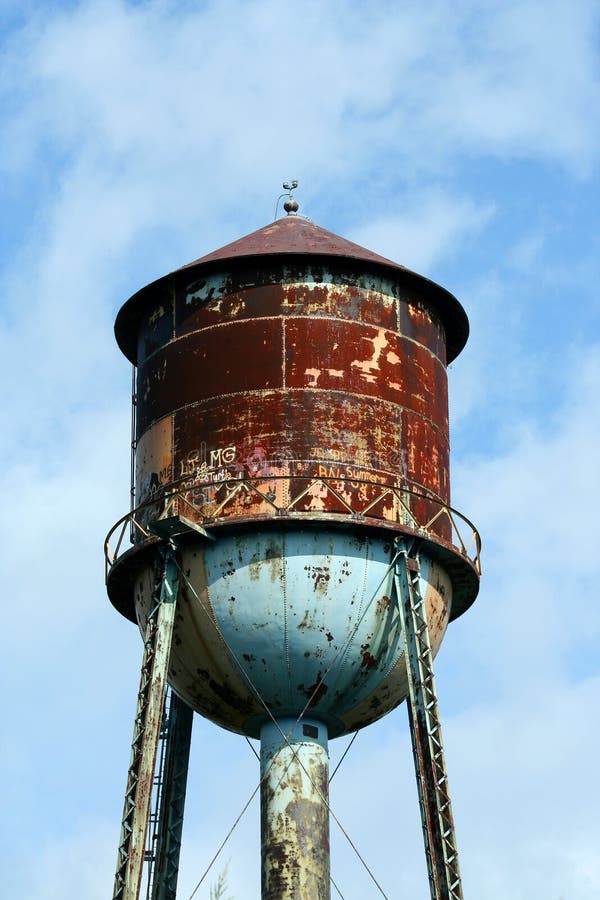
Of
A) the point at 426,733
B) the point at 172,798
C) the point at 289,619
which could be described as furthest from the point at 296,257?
the point at 172,798

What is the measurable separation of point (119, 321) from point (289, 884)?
9512 millimetres

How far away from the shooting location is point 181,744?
28.4m

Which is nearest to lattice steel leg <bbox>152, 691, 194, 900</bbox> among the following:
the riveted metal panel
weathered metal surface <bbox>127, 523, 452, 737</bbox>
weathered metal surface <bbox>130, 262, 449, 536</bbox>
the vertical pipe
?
the vertical pipe

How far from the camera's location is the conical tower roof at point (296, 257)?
27125 millimetres

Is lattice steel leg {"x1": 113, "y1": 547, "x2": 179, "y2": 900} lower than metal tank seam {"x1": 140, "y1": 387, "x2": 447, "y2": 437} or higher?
lower

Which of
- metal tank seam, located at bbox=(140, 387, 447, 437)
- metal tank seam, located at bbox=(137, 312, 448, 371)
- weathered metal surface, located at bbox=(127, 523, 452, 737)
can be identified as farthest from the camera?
metal tank seam, located at bbox=(137, 312, 448, 371)

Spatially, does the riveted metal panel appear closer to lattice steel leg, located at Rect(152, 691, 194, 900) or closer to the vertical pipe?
lattice steel leg, located at Rect(152, 691, 194, 900)

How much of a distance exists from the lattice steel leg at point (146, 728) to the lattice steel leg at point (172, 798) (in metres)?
3.05

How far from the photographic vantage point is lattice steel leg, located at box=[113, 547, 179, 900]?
958 inches

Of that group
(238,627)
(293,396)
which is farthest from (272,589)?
(293,396)

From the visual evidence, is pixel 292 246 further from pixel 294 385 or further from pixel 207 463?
pixel 207 463

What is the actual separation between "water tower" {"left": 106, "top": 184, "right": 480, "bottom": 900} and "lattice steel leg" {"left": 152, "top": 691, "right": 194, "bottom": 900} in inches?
1.7

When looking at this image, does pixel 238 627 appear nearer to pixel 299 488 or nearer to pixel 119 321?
pixel 299 488

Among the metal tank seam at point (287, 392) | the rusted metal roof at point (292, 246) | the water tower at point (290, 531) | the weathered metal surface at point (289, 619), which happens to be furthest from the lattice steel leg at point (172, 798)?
the rusted metal roof at point (292, 246)
